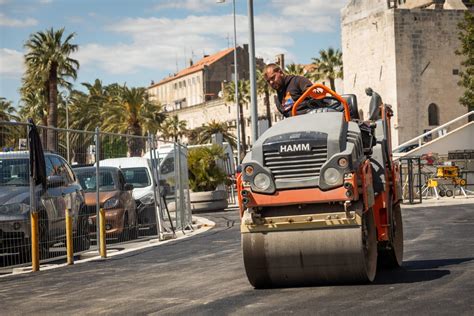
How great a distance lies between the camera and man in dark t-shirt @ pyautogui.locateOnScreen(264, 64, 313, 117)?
1126cm

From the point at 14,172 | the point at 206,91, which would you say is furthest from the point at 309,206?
the point at 206,91

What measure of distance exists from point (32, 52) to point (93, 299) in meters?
56.6

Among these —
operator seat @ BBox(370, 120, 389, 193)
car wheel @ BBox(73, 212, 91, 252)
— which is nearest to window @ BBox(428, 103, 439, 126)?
car wheel @ BBox(73, 212, 91, 252)

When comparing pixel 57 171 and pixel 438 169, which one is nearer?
pixel 57 171

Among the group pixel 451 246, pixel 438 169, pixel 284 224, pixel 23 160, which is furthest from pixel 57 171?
pixel 438 169

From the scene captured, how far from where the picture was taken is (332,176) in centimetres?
930

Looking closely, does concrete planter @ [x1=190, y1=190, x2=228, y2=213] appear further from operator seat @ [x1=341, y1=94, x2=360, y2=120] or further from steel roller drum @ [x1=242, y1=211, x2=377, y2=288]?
steel roller drum @ [x1=242, y1=211, x2=377, y2=288]

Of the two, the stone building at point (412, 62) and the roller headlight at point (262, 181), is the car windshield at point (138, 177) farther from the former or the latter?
the stone building at point (412, 62)

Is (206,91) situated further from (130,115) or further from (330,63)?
(130,115)

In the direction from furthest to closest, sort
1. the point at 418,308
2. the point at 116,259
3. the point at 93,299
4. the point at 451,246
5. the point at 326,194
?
the point at 116,259 → the point at 451,246 → the point at 93,299 → the point at 326,194 → the point at 418,308

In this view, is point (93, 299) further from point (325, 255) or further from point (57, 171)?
point (57, 171)

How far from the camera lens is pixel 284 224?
953cm

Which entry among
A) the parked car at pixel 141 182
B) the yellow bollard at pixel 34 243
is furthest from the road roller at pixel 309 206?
the parked car at pixel 141 182

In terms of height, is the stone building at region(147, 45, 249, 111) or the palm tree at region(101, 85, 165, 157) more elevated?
the stone building at region(147, 45, 249, 111)
